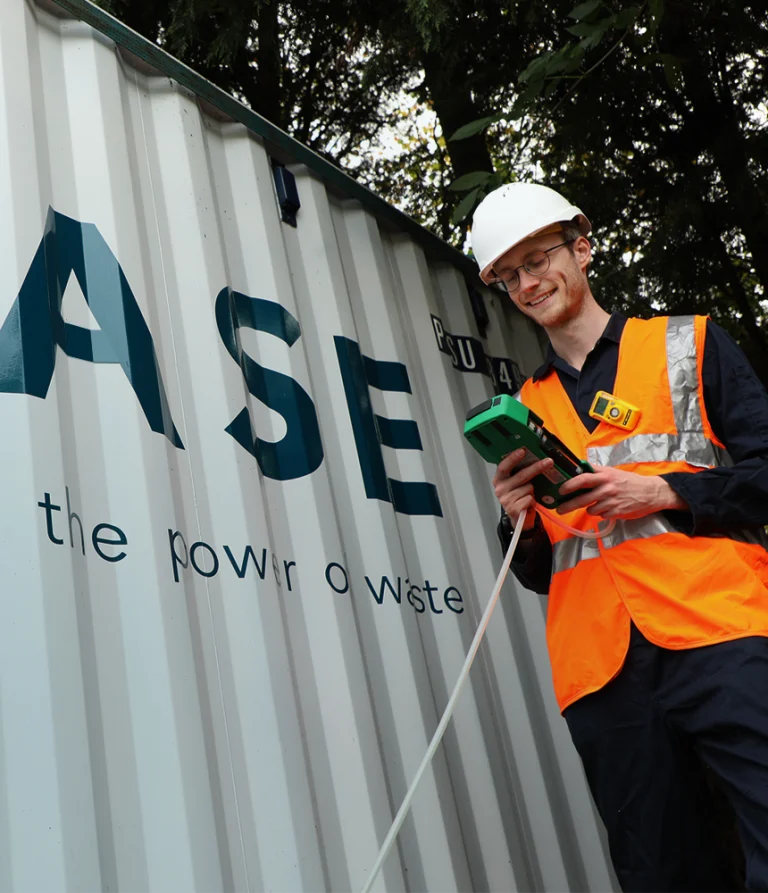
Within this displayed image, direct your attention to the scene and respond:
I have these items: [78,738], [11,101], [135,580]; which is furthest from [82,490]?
[11,101]

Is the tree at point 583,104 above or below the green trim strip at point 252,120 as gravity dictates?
above

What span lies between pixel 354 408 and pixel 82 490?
116 centimetres

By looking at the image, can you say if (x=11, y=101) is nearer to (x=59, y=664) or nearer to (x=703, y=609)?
(x=59, y=664)

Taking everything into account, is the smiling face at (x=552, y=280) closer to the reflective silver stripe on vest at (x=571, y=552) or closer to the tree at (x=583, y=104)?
the reflective silver stripe on vest at (x=571, y=552)

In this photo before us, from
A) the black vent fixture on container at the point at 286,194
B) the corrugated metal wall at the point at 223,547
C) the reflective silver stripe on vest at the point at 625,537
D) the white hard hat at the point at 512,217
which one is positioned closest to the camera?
the corrugated metal wall at the point at 223,547

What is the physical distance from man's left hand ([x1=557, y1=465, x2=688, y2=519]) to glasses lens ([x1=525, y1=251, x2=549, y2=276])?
67 cm

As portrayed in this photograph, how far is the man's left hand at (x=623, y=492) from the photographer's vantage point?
88.2 inches

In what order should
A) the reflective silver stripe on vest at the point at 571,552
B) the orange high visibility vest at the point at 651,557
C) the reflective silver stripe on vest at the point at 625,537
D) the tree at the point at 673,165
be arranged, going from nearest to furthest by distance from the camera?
1. the orange high visibility vest at the point at 651,557
2. the reflective silver stripe on vest at the point at 625,537
3. the reflective silver stripe on vest at the point at 571,552
4. the tree at the point at 673,165

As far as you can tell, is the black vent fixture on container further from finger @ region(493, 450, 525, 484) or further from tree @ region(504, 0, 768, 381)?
tree @ region(504, 0, 768, 381)

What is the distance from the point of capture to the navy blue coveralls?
206 cm

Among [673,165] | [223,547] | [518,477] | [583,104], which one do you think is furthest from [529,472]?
[673,165]

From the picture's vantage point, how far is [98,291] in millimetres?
2320

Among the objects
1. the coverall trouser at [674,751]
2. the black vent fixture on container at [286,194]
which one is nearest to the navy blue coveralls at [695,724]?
the coverall trouser at [674,751]

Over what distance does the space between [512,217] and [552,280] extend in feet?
0.70
